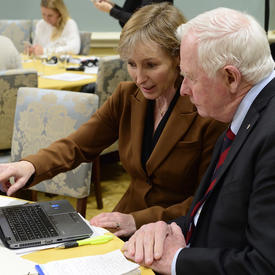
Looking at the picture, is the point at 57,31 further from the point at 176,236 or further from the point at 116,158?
the point at 176,236

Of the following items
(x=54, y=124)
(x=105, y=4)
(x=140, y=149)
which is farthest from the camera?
(x=105, y=4)

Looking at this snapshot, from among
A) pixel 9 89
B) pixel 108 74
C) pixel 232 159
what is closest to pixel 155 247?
pixel 232 159

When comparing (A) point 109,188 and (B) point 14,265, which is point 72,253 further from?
(A) point 109,188

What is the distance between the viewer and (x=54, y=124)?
2402mm

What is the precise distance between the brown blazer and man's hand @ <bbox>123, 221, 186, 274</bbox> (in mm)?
364

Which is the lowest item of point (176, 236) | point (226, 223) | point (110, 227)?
point (110, 227)

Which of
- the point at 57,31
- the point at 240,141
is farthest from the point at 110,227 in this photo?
the point at 57,31

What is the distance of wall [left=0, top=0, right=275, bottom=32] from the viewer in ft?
19.3

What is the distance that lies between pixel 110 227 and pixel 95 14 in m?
5.41

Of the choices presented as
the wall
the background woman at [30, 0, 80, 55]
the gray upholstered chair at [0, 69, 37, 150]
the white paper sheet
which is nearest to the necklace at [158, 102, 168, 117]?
the gray upholstered chair at [0, 69, 37, 150]

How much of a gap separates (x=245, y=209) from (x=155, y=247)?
28cm

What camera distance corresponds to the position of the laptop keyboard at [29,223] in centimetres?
139

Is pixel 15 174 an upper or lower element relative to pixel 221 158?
lower

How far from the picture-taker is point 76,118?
2.34m
